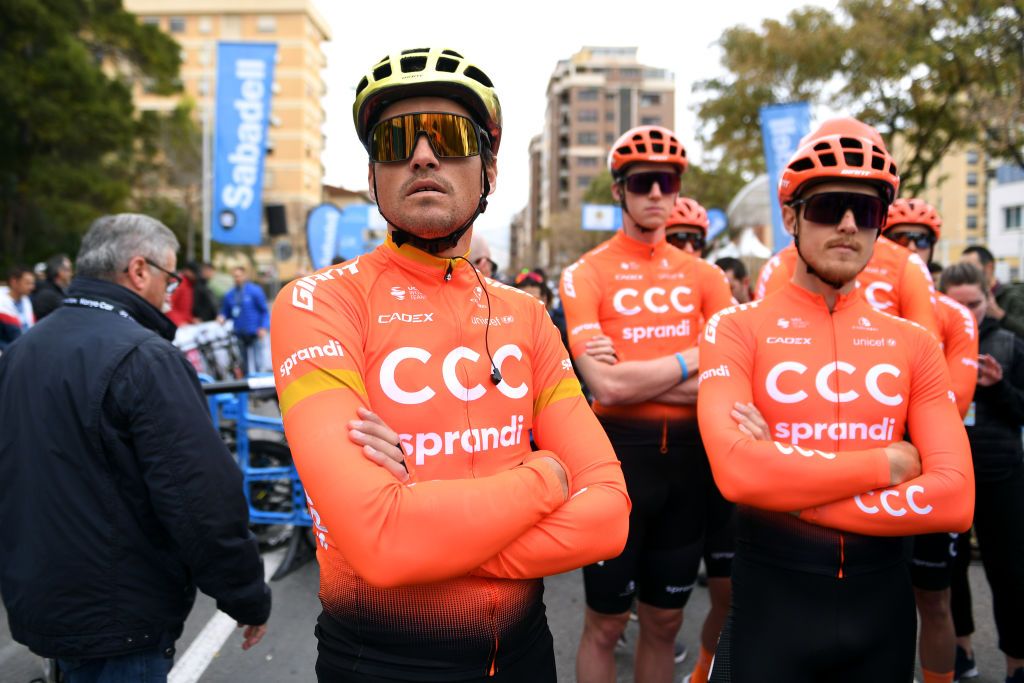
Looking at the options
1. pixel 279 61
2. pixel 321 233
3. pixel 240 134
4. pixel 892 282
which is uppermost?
pixel 279 61

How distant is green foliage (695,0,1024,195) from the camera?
47.9 feet

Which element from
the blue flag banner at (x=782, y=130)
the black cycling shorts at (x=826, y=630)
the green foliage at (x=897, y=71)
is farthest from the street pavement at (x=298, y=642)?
the green foliage at (x=897, y=71)

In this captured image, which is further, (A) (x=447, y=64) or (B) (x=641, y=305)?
(B) (x=641, y=305)

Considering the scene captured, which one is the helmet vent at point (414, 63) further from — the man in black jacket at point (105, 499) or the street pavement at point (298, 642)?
the street pavement at point (298, 642)

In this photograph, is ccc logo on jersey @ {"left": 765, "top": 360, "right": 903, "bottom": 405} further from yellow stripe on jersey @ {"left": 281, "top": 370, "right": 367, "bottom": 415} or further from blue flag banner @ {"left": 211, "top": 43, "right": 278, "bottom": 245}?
blue flag banner @ {"left": 211, "top": 43, "right": 278, "bottom": 245}

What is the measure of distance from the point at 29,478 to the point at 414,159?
5.65ft

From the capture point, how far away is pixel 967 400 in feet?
11.6

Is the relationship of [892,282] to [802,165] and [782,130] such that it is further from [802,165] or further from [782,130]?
[782,130]

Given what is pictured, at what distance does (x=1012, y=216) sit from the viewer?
52.8 m

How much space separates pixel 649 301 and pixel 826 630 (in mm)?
1732

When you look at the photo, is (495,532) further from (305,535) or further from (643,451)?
(305,535)

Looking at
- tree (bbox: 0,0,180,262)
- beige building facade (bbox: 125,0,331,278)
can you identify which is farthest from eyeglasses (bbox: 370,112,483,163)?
beige building facade (bbox: 125,0,331,278)

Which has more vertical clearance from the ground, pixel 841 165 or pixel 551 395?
pixel 841 165

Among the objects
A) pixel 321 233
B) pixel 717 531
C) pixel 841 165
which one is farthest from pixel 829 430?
pixel 321 233
